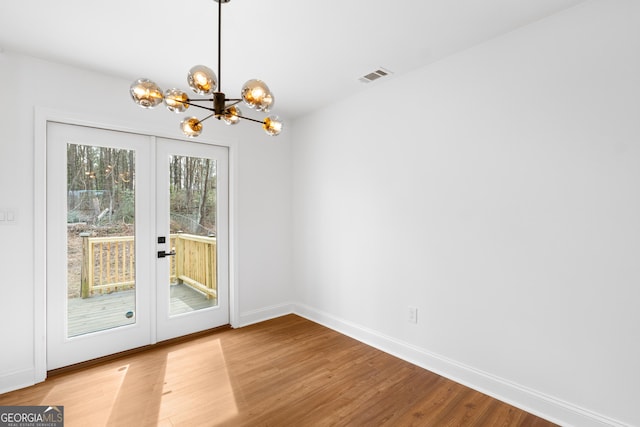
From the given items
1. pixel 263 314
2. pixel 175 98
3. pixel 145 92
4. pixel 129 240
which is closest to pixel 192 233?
pixel 129 240

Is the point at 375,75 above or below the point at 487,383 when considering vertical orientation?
above

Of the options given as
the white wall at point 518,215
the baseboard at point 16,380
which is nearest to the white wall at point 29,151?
the baseboard at point 16,380

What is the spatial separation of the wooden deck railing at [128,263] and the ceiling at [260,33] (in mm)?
1494

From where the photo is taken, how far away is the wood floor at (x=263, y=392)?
2.10 m

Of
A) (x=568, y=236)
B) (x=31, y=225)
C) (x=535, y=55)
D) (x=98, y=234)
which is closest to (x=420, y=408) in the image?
(x=568, y=236)

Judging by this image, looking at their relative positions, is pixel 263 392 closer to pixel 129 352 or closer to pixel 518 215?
pixel 129 352

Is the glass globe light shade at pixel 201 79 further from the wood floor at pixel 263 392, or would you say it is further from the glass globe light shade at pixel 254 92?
the wood floor at pixel 263 392

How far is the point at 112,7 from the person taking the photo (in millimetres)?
1988

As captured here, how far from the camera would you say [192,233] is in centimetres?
351

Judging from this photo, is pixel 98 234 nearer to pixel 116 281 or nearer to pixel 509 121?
pixel 116 281

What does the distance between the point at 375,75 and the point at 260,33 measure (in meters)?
1.20

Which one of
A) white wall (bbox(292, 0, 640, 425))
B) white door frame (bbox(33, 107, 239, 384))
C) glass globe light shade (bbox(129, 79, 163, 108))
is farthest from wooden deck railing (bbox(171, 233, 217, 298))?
glass globe light shade (bbox(129, 79, 163, 108))

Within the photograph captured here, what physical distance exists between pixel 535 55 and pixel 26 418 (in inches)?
171

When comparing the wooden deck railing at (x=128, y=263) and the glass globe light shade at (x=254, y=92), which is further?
the wooden deck railing at (x=128, y=263)
